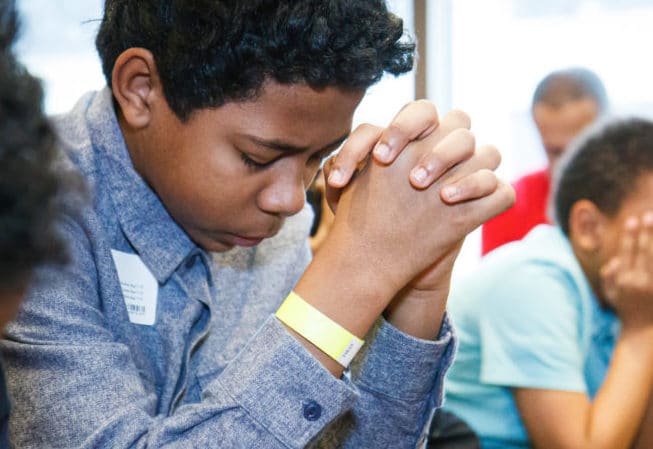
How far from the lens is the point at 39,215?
46 centimetres

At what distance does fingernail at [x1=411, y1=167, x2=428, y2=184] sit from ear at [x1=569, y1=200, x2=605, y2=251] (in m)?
0.72

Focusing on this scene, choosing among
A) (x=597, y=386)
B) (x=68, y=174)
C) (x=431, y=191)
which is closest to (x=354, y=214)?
(x=431, y=191)

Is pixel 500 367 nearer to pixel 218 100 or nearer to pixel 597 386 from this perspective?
pixel 597 386

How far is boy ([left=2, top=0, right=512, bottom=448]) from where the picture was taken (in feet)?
2.53

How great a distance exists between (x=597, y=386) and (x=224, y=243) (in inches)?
32.4

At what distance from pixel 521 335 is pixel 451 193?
0.57 m

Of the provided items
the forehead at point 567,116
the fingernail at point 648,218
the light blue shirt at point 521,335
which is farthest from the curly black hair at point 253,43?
the forehead at point 567,116

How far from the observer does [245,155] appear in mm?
863

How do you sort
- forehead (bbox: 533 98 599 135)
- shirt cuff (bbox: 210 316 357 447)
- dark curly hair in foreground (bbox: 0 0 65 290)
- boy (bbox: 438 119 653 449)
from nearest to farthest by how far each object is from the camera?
dark curly hair in foreground (bbox: 0 0 65 290), shirt cuff (bbox: 210 316 357 447), boy (bbox: 438 119 653 449), forehead (bbox: 533 98 599 135)

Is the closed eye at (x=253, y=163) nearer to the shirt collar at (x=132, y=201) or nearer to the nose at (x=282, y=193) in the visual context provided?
the nose at (x=282, y=193)

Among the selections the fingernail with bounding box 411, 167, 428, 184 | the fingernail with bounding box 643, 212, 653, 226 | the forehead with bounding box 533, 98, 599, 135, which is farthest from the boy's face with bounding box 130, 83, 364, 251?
the forehead with bounding box 533, 98, 599, 135

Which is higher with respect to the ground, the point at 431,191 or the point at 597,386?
the point at 431,191

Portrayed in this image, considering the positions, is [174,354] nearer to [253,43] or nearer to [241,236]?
[241,236]

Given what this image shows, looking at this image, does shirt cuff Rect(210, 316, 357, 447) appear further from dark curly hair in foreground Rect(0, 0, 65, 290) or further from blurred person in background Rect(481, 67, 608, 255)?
blurred person in background Rect(481, 67, 608, 255)
